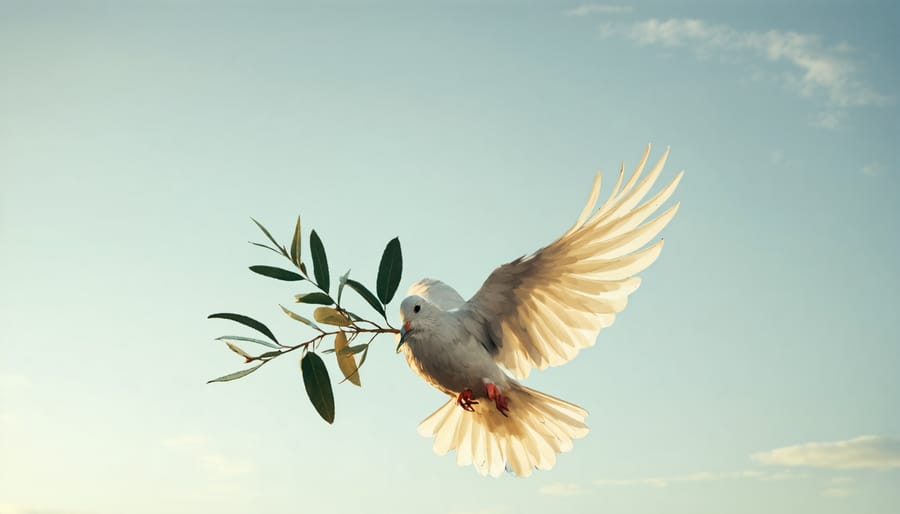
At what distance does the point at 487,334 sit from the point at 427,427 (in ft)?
2.25

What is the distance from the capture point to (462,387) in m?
2.31

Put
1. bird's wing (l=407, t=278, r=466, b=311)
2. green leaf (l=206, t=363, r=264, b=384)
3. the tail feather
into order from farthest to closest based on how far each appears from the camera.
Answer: the tail feather, bird's wing (l=407, t=278, r=466, b=311), green leaf (l=206, t=363, r=264, b=384)

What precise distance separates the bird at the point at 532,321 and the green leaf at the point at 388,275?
15cm

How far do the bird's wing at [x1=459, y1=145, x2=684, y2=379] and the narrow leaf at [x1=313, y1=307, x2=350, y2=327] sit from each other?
1.72ft

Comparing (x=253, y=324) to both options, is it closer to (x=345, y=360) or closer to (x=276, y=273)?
(x=276, y=273)

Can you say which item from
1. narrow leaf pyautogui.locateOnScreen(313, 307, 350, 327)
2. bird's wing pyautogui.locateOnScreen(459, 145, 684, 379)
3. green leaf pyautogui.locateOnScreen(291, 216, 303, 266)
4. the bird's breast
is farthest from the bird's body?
green leaf pyautogui.locateOnScreen(291, 216, 303, 266)

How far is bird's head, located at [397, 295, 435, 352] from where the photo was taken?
2258 millimetres

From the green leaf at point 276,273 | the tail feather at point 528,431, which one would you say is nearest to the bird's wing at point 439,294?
the tail feather at point 528,431

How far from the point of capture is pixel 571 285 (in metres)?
2.42

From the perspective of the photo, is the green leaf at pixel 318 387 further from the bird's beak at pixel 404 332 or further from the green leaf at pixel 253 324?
the bird's beak at pixel 404 332

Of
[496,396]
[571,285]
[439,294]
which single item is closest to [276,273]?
[439,294]

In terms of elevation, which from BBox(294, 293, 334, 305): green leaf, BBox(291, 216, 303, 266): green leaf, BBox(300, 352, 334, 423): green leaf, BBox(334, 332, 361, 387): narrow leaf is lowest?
BBox(300, 352, 334, 423): green leaf

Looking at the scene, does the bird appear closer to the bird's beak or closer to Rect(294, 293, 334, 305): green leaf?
the bird's beak

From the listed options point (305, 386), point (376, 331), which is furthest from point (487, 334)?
point (305, 386)
